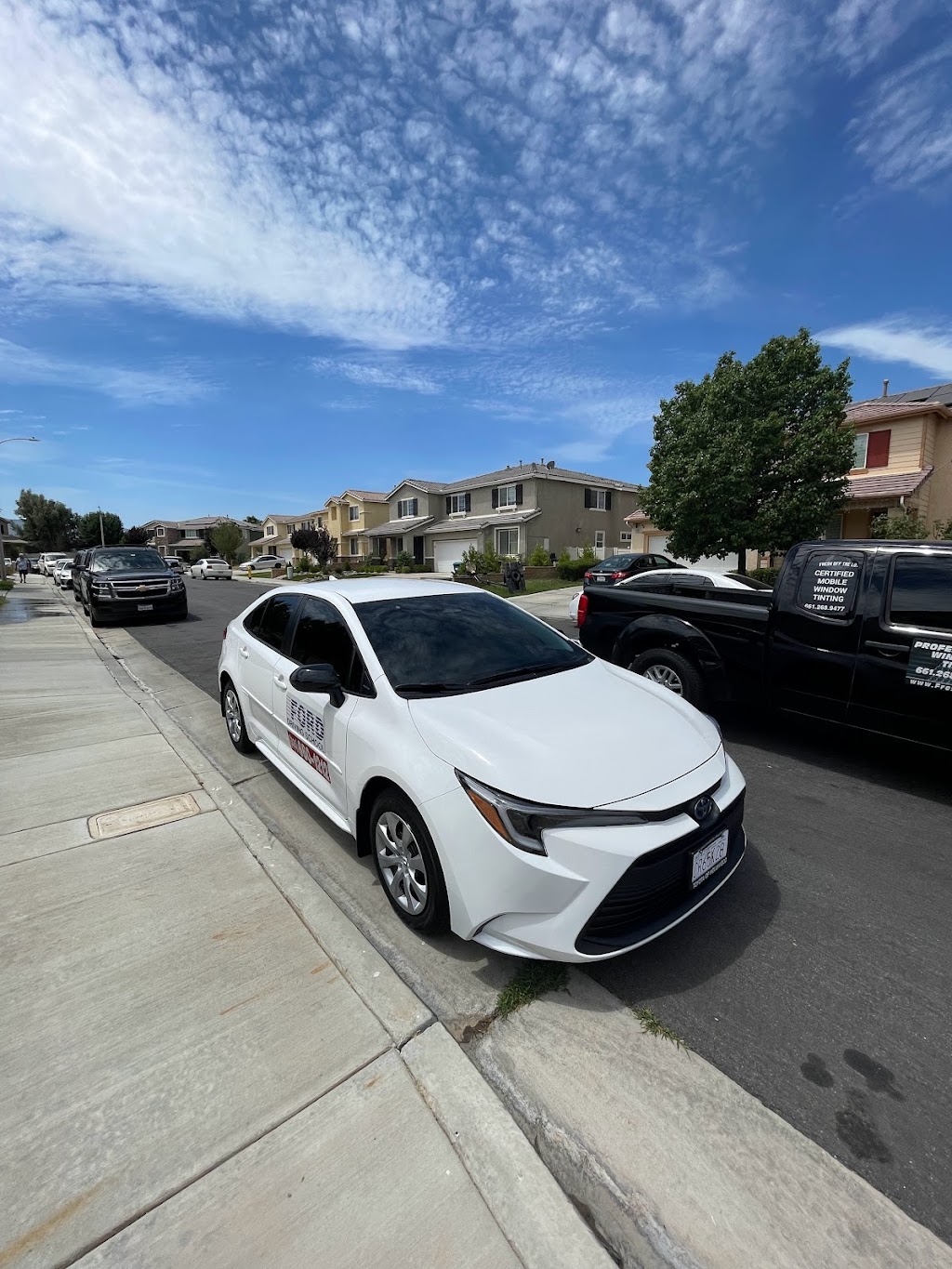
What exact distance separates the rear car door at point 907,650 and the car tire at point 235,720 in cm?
464

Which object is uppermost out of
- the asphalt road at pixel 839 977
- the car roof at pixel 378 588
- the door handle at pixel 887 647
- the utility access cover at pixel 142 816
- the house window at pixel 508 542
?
the house window at pixel 508 542

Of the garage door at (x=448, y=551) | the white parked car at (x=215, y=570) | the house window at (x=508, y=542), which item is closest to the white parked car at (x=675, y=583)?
the house window at (x=508, y=542)

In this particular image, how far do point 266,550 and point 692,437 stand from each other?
65.3 m

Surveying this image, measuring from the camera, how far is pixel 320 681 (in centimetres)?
304

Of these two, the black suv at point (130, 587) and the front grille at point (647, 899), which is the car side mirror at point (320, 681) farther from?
the black suv at point (130, 587)

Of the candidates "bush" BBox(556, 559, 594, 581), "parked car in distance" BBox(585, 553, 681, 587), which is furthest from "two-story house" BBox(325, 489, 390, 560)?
"parked car in distance" BBox(585, 553, 681, 587)

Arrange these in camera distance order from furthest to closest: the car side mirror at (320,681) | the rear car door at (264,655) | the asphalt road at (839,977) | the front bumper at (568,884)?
the rear car door at (264,655)
the car side mirror at (320,681)
the front bumper at (568,884)
the asphalt road at (839,977)

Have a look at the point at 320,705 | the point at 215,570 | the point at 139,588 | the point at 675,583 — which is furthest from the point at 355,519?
the point at 320,705

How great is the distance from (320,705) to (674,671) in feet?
11.3

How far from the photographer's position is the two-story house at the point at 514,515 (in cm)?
3588

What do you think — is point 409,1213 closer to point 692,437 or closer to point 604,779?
point 604,779

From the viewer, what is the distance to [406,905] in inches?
106

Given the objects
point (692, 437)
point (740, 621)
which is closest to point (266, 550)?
point (692, 437)

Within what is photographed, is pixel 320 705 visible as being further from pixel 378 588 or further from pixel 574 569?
pixel 574 569
